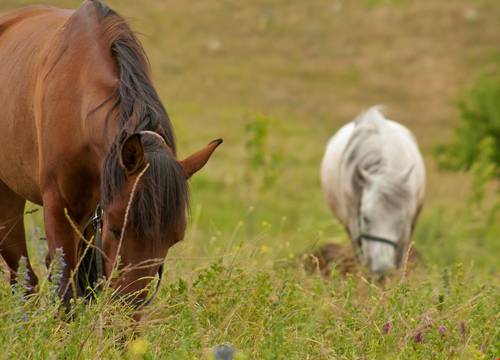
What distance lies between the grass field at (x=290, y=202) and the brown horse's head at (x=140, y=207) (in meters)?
0.15

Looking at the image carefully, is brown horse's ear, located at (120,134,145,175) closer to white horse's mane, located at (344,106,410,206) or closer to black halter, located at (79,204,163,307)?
black halter, located at (79,204,163,307)

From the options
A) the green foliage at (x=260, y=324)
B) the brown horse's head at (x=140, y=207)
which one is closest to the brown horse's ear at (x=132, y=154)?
the brown horse's head at (x=140, y=207)

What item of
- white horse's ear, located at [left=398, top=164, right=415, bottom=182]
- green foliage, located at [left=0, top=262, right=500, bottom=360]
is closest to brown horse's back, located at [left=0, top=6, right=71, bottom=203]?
green foliage, located at [left=0, top=262, right=500, bottom=360]

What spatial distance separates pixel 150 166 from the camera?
12.8ft

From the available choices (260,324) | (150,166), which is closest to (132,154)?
(150,166)

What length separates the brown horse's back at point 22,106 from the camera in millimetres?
4965

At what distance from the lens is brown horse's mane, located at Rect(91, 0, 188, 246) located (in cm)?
385

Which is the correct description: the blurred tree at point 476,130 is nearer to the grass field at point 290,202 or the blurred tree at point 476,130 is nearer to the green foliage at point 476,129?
the green foliage at point 476,129


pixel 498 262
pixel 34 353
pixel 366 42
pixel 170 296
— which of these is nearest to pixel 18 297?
pixel 34 353

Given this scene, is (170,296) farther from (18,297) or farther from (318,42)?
(318,42)

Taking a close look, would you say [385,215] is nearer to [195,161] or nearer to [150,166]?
[195,161]

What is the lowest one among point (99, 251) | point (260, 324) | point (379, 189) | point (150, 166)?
point (379, 189)

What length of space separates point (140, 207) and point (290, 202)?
18.3 metres

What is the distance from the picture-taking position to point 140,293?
3.90 metres
